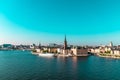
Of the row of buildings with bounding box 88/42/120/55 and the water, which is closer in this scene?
the water

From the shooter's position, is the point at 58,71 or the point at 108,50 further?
the point at 108,50

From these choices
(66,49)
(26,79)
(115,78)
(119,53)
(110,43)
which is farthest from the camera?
(110,43)

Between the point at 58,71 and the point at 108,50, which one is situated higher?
the point at 108,50

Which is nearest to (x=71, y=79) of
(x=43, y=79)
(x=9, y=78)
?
(x=43, y=79)

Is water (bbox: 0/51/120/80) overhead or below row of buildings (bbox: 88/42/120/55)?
below

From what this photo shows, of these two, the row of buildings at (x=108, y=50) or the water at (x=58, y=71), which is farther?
the row of buildings at (x=108, y=50)

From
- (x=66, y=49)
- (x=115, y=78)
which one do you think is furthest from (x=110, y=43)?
(x=115, y=78)

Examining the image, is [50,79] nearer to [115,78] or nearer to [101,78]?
[101,78]

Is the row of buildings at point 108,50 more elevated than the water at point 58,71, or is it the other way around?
the row of buildings at point 108,50

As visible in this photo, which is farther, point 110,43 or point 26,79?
point 110,43

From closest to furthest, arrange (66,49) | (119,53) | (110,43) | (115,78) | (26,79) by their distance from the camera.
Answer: (26,79) < (115,78) < (119,53) < (66,49) < (110,43)

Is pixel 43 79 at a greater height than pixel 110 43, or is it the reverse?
pixel 110 43
